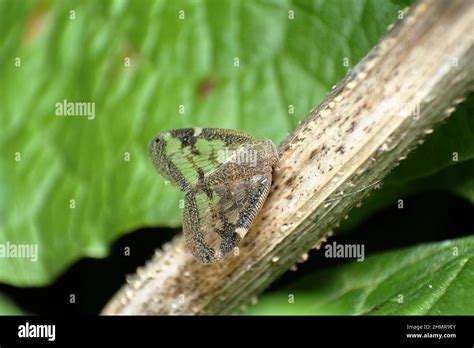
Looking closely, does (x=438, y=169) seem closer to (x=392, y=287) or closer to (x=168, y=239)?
(x=392, y=287)

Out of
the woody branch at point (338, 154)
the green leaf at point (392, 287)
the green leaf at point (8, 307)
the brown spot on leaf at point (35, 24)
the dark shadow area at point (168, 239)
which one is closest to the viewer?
the woody branch at point (338, 154)

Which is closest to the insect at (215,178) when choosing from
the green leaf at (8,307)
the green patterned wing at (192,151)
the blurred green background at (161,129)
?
the green patterned wing at (192,151)

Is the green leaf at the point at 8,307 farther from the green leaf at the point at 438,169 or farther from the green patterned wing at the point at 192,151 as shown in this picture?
the green leaf at the point at 438,169

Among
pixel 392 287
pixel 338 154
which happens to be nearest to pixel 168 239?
pixel 392 287
